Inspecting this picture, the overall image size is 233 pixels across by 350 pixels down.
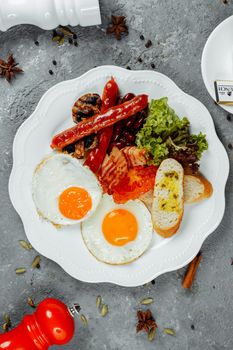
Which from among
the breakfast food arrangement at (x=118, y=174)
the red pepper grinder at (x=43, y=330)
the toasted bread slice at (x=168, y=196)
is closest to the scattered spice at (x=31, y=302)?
the red pepper grinder at (x=43, y=330)

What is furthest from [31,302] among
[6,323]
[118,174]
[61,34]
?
[61,34]

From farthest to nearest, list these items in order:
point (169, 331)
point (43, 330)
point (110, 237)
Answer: point (169, 331) < point (110, 237) < point (43, 330)

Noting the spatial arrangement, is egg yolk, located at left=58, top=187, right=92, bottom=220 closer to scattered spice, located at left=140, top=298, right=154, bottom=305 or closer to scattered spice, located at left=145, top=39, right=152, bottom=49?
scattered spice, located at left=140, top=298, right=154, bottom=305

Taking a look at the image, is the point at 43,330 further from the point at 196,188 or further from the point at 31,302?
the point at 196,188

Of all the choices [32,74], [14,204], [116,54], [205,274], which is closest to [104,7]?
[116,54]

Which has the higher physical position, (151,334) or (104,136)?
A: (104,136)

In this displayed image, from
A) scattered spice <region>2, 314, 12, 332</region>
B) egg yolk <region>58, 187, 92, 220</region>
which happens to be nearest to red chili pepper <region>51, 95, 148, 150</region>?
egg yolk <region>58, 187, 92, 220</region>
